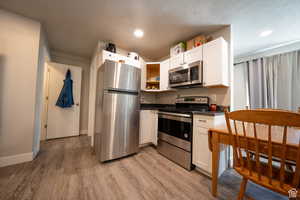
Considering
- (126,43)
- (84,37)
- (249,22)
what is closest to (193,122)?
(249,22)

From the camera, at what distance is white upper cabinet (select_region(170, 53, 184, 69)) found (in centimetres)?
231

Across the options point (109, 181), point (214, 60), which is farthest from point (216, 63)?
point (109, 181)

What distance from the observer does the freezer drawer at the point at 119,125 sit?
188 cm

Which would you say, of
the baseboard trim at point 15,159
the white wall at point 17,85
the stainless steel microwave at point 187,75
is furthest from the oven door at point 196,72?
the baseboard trim at point 15,159

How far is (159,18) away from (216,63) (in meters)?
1.23

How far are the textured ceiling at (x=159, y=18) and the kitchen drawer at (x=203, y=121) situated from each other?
1636 millimetres

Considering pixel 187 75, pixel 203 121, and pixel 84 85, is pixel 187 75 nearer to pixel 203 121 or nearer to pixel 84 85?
pixel 203 121

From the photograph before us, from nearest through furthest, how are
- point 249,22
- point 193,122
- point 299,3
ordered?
point 299,3
point 193,122
point 249,22

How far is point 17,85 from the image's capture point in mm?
1824

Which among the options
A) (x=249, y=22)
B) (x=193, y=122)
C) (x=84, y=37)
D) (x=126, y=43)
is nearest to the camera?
(x=193, y=122)

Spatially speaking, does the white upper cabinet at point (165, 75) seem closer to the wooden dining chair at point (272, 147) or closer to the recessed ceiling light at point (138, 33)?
the recessed ceiling light at point (138, 33)

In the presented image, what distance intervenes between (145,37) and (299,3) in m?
2.34

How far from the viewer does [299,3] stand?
1473mm

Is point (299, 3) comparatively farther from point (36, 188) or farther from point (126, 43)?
point (36, 188)
